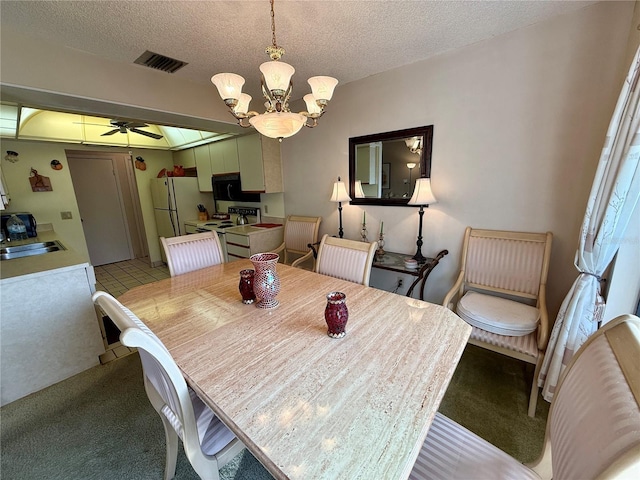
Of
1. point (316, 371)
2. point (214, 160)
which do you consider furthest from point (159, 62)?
point (316, 371)

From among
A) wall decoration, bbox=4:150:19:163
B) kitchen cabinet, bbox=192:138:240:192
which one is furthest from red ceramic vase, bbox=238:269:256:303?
wall decoration, bbox=4:150:19:163

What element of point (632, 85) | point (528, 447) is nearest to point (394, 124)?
point (632, 85)

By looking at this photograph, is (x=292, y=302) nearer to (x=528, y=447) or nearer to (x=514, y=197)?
(x=528, y=447)

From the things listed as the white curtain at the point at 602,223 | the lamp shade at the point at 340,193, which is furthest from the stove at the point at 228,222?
the white curtain at the point at 602,223

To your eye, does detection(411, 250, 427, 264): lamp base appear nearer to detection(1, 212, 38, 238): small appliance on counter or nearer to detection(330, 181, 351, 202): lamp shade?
detection(330, 181, 351, 202): lamp shade

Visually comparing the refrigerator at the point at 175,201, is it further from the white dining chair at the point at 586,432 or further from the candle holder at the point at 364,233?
the white dining chair at the point at 586,432

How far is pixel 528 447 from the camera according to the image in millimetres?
1344

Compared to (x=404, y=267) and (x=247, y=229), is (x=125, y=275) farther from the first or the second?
(x=404, y=267)

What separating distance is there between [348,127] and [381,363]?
8.02ft

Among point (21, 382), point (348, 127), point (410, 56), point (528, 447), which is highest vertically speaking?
point (410, 56)

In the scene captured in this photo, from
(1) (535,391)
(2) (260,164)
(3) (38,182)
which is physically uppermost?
(2) (260,164)

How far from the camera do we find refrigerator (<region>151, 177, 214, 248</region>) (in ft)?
13.7

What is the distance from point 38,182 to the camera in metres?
3.55

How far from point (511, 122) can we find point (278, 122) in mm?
1722
